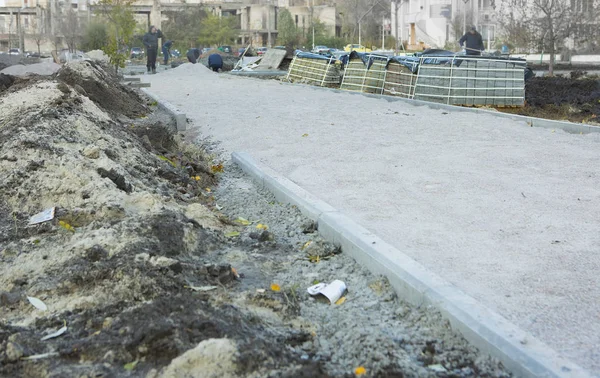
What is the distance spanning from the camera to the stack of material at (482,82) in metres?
15.5

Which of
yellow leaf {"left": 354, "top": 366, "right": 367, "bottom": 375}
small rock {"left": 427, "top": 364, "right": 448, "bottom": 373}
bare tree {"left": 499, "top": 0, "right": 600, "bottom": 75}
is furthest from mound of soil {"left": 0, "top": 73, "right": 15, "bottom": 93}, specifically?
bare tree {"left": 499, "top": 0, "right": 600, "bottom": 75}

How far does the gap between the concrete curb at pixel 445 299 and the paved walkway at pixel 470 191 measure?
0.23 metres

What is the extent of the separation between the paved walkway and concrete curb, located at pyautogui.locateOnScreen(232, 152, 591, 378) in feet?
0.74

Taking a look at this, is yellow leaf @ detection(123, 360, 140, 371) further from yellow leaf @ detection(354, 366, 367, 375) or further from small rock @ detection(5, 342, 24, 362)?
yellow leaf @ detection(354, 366, 367, 375)

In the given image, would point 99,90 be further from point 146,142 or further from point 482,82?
point 482,82

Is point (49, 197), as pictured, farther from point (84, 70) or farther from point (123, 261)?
point (84, 70)

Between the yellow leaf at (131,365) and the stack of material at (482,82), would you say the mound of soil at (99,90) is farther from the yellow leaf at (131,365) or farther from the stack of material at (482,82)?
the yellow leaf at (131,365)

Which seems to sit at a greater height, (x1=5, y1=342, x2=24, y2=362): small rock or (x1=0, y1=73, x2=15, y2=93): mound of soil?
(x1=0, y1=73, x2=15, y2=93): mound of soil

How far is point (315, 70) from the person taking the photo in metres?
21.8

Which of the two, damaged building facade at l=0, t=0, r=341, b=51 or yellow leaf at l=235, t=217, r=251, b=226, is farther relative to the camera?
damaged building facade at l=0, t=0, r=341, b=51

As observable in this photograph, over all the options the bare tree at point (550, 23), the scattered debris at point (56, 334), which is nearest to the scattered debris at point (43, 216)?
the scattered debris at point (56, 334)

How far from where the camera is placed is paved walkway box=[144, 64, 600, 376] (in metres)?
4.32

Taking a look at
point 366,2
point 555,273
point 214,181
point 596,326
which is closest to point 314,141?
point 214,181

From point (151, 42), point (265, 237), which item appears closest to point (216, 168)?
point (265, 237)
